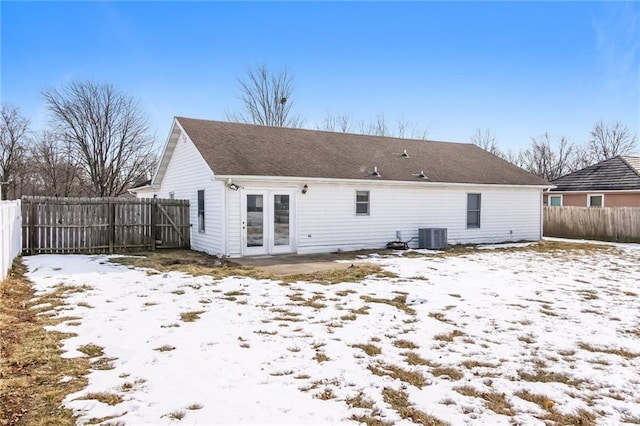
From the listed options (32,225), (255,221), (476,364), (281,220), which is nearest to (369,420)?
(476,364)

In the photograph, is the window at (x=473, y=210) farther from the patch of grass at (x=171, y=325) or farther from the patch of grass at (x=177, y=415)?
the patch of grass at (x=177, y=415)

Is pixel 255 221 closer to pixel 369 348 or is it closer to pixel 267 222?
pixel 267 222

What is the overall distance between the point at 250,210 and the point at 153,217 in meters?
4.00

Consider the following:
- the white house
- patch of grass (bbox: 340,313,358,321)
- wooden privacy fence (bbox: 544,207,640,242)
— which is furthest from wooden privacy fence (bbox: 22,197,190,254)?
wooden privacy fence (bbox: 544,207,640,242)

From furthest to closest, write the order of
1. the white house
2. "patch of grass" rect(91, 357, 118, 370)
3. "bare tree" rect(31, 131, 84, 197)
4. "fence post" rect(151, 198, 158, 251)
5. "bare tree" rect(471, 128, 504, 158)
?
"bare tree" rect(471, 128, 504, 158) < "bare tree" rect(31, 131, 84, 197) < "fence post" rect(151, 198, 158, 251) < the white house < "patch of grass" rect(91, 357, 118, 370)

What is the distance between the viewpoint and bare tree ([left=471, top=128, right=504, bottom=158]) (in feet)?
158

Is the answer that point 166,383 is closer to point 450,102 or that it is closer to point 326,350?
point 326,350

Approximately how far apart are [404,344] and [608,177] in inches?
986

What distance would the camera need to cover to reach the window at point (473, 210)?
57.8ft

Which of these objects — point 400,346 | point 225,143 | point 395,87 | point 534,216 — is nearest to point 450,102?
point 395,87

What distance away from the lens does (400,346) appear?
520 cm

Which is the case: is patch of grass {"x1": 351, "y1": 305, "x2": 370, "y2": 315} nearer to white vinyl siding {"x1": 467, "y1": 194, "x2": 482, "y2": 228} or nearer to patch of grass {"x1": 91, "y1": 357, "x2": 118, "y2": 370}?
patch of grass {"x1": 91, "y1": 357, "x2": 118, "y2": 370}

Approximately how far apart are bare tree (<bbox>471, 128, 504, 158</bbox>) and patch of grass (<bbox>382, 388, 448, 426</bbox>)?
1902 inches

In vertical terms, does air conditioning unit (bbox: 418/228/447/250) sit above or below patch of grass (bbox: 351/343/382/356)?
above
